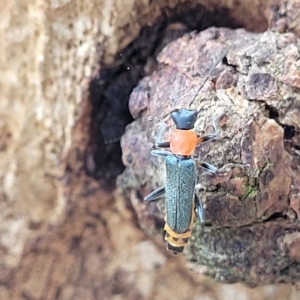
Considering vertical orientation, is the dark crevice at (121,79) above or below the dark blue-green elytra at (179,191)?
above

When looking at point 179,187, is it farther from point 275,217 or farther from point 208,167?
point 275,217

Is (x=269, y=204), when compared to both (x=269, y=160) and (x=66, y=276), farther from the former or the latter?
(x=66, y=276)

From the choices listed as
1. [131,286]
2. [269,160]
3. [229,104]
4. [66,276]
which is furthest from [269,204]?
[66,276]

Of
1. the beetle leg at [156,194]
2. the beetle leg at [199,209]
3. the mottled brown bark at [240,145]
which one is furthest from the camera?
the beetle leg at [156,194]

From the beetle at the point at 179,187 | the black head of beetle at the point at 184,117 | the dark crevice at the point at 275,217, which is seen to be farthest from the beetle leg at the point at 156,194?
the dark crevice at the point at 275,217

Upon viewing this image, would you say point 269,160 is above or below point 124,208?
above

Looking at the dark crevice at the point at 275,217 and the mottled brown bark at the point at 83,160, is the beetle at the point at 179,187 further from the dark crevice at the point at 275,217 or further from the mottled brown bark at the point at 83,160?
the dark crevice at the point at 275,217

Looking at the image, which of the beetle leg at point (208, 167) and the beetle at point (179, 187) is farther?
the beetle at point (179, 187)

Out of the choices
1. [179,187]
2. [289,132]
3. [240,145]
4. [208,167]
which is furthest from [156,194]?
[289,132]

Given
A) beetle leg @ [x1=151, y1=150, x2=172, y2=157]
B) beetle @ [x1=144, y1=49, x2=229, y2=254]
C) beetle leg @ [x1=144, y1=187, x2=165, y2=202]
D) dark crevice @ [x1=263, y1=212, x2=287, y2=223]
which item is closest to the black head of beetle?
beetle @ [x1=144, y1=49, x2=229, y2=254]
